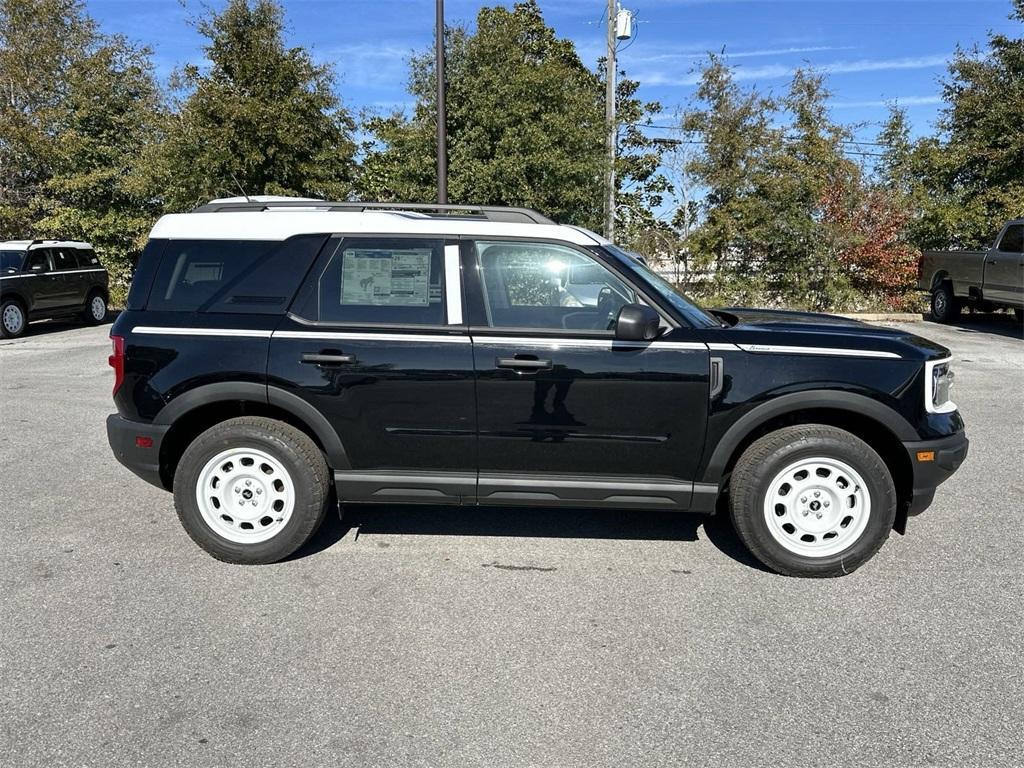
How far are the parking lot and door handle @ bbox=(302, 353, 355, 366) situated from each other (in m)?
1.10

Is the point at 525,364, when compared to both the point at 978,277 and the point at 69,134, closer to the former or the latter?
the point at 978,277

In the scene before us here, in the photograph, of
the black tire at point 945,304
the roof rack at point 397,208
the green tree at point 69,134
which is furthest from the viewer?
the green tree at point 69,134

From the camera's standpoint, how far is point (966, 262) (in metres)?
14.6

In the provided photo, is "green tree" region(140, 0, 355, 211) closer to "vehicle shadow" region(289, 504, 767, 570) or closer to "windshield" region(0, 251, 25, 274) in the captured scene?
"windshield" region(0, 251, 25, 274)

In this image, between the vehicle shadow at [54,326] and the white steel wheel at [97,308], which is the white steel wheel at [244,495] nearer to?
the vehicle shadow at [54,326]

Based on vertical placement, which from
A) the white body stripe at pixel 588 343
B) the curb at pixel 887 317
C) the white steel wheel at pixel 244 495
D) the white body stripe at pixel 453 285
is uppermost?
the white body stripe at pixel 453 285

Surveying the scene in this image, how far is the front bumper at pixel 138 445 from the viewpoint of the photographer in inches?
163

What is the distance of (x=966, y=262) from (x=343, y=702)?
1538cm

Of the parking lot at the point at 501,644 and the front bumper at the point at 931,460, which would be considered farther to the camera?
the front bumper at the point at 931,460

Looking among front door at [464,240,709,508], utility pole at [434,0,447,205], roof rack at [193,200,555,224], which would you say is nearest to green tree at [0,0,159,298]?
utility pole at [434,0,447,205]

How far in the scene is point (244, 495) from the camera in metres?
4.14

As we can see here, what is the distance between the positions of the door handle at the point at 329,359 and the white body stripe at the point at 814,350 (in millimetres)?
1997

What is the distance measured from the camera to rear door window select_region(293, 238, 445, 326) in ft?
13.3

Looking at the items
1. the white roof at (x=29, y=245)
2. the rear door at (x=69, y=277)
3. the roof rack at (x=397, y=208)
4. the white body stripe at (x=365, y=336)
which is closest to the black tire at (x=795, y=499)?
the white body stripe at (x=365, y=336)
